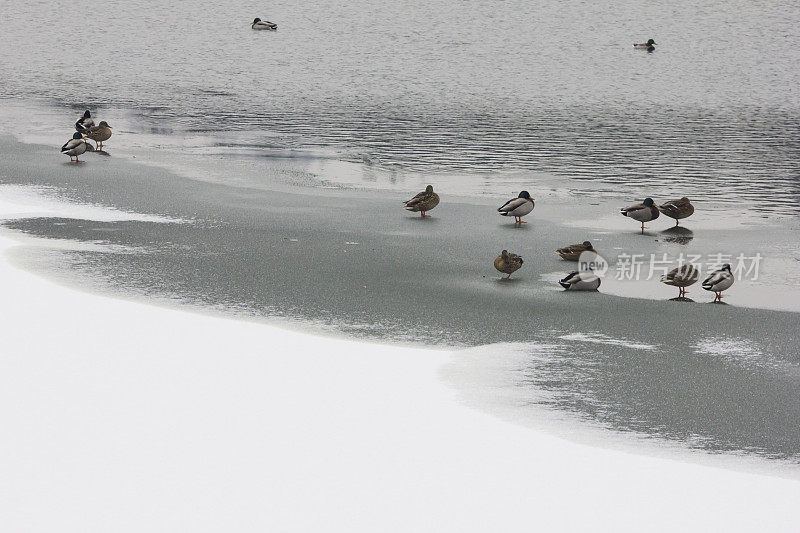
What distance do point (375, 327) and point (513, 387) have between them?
2.04 m

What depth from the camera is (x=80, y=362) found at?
9031mm

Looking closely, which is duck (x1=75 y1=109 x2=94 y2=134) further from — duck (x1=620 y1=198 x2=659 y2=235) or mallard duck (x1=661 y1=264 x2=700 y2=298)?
mallard duck (x1=661 y1=264 x2=700 y2=298)

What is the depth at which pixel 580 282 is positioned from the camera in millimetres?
12031

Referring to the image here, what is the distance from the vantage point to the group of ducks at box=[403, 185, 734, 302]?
11945mm

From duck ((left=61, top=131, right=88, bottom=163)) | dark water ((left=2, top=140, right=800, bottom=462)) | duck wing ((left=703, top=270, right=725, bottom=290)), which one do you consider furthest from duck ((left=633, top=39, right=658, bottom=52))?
duck wing ((left=703, top=270, right=725, bottom=290))

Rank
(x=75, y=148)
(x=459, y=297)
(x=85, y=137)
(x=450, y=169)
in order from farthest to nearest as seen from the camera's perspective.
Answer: (x=85, y=137)
(x=450, y=169)
(x=75, y=148)
(x=459, y=297)

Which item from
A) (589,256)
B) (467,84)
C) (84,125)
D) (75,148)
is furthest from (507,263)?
(467,84)

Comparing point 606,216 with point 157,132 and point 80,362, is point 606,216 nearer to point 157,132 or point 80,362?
point 80,362

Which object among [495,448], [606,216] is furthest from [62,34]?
[495,448]

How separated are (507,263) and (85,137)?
463 inches

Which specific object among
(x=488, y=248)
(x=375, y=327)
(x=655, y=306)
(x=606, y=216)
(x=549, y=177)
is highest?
(x=549, y=177)

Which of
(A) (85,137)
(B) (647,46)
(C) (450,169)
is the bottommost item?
(A) (85,137)

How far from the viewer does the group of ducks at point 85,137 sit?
2000 cm

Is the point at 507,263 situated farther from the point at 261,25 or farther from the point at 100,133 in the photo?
the point at 261,25
